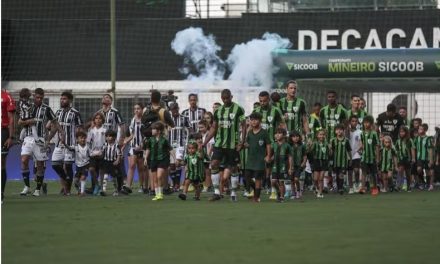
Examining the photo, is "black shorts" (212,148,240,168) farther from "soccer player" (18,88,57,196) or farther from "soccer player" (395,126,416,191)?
"soccer player" (395,126,416,191)

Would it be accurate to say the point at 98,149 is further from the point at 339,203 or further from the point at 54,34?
the point at 54,34

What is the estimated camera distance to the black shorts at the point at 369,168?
80.6ft

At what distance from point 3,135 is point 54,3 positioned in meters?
24.7

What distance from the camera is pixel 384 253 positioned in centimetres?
1118

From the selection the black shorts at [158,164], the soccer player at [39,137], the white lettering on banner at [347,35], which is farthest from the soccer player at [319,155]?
the white lettering on banner at [347,35]

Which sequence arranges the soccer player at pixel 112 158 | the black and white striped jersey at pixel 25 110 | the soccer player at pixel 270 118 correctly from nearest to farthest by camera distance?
the soccer player at pixel 270 118
the black and white striped jersey at pixel 25 110
the soccer player at pixel 112 158

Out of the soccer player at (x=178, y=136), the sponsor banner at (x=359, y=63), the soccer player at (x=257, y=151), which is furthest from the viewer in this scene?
the sponsor banner at (x=359, y=63)

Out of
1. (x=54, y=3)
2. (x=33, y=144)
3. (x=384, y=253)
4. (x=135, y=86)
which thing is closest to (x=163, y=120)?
(x=33, y=144)

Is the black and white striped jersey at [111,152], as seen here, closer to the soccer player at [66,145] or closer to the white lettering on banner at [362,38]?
the soccer player at [66,145]

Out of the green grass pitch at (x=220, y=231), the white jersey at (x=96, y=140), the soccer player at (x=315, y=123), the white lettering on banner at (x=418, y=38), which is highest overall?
the white lettering on banner at (x=418, y=38)

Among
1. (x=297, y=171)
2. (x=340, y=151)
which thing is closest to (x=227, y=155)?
(x=297, y=171)

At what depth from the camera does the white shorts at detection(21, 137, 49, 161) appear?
73.5 feet

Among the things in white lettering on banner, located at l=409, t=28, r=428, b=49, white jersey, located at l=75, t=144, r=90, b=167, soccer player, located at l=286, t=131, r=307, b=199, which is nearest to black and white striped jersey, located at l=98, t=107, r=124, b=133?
white jersey, located at l=75, t=144, r=90, b=167

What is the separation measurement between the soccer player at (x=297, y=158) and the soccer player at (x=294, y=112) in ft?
1.45
